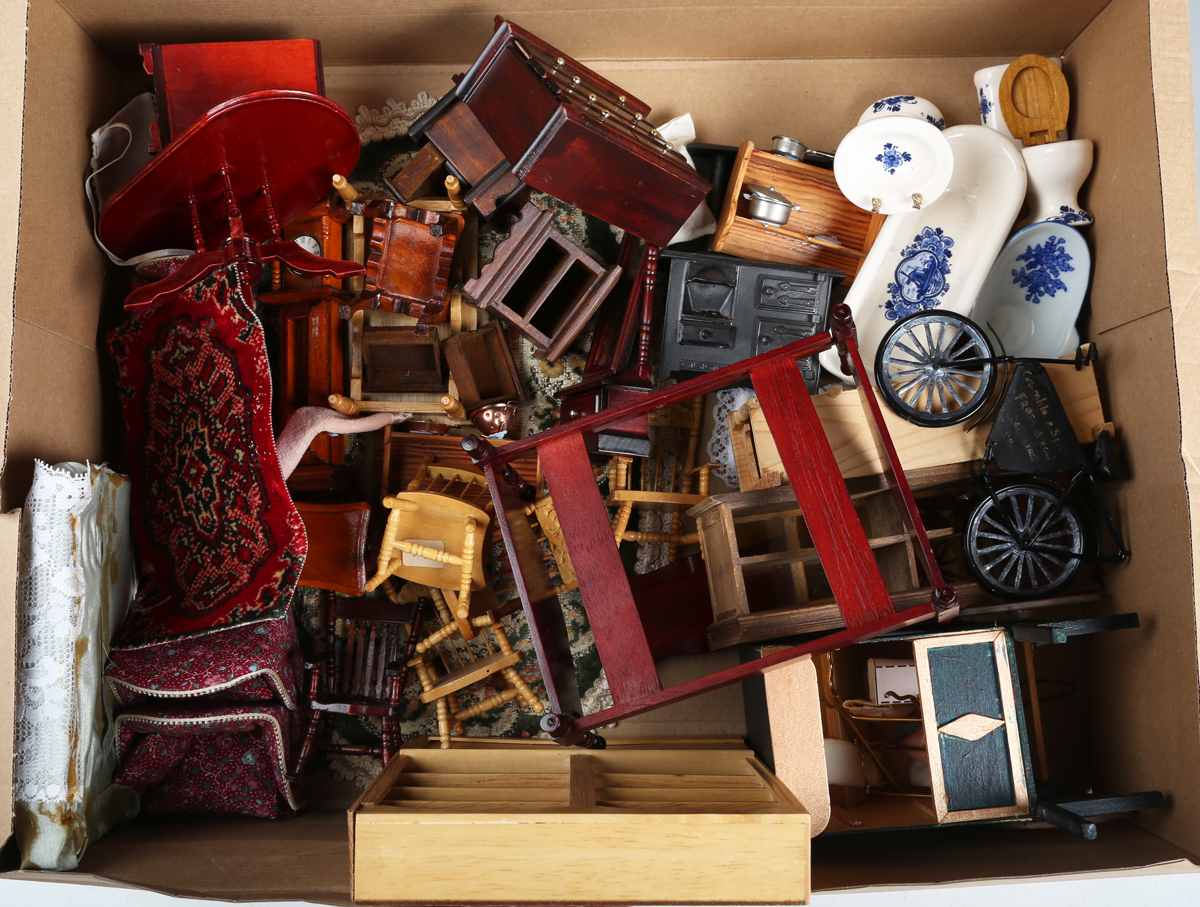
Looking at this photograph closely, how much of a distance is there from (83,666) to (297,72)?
198 centimetres

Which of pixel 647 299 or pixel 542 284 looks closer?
pixel 647 299

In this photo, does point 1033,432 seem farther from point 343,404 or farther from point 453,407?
point 343,404

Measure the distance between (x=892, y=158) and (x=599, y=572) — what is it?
177 centimetres

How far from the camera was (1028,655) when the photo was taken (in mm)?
2707

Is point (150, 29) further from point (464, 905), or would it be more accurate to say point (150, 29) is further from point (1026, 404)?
point (1026, 404)

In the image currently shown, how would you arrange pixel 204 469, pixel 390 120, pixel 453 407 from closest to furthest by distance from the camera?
1. pixel 204 469
2. pixel 453 407
3. pixel 390 120

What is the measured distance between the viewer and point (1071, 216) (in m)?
2.73

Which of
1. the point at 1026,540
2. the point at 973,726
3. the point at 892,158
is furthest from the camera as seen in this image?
the point at 892,158

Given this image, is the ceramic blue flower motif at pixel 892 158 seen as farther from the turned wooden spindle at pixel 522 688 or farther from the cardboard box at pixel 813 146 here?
the turned wooden spindle at pixel 522 688

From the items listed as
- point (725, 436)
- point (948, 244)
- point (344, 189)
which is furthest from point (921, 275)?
point (344, 189)

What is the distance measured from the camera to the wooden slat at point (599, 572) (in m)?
2.02

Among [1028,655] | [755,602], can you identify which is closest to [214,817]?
[755,602]

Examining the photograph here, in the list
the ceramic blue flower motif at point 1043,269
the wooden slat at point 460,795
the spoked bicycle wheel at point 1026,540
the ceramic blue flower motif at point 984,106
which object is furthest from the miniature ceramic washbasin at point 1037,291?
the wooden slat at point 460,795

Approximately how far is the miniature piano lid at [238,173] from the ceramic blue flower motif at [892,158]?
1768mm
